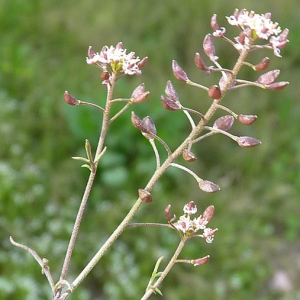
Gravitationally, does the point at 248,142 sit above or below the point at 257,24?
below

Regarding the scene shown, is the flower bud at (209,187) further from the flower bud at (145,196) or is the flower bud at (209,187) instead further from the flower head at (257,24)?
the flower head at (257,24)

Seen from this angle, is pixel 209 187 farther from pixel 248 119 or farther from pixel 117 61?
pixel 117 61

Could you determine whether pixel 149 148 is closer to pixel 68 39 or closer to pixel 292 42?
pixel 68 39

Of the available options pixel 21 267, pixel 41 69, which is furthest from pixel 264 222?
pixel 41 69

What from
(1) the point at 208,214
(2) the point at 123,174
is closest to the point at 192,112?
(1) the point at 208,214

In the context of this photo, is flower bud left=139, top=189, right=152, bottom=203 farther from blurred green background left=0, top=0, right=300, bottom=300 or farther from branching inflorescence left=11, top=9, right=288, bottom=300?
blurred green background left=0, top=0, right=300, bottom=300

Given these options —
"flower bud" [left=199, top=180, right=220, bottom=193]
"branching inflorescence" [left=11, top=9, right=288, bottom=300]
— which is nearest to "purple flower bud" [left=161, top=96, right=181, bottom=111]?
"branching inflorescence" [left=11, top=9, right=288, bottom=300]
